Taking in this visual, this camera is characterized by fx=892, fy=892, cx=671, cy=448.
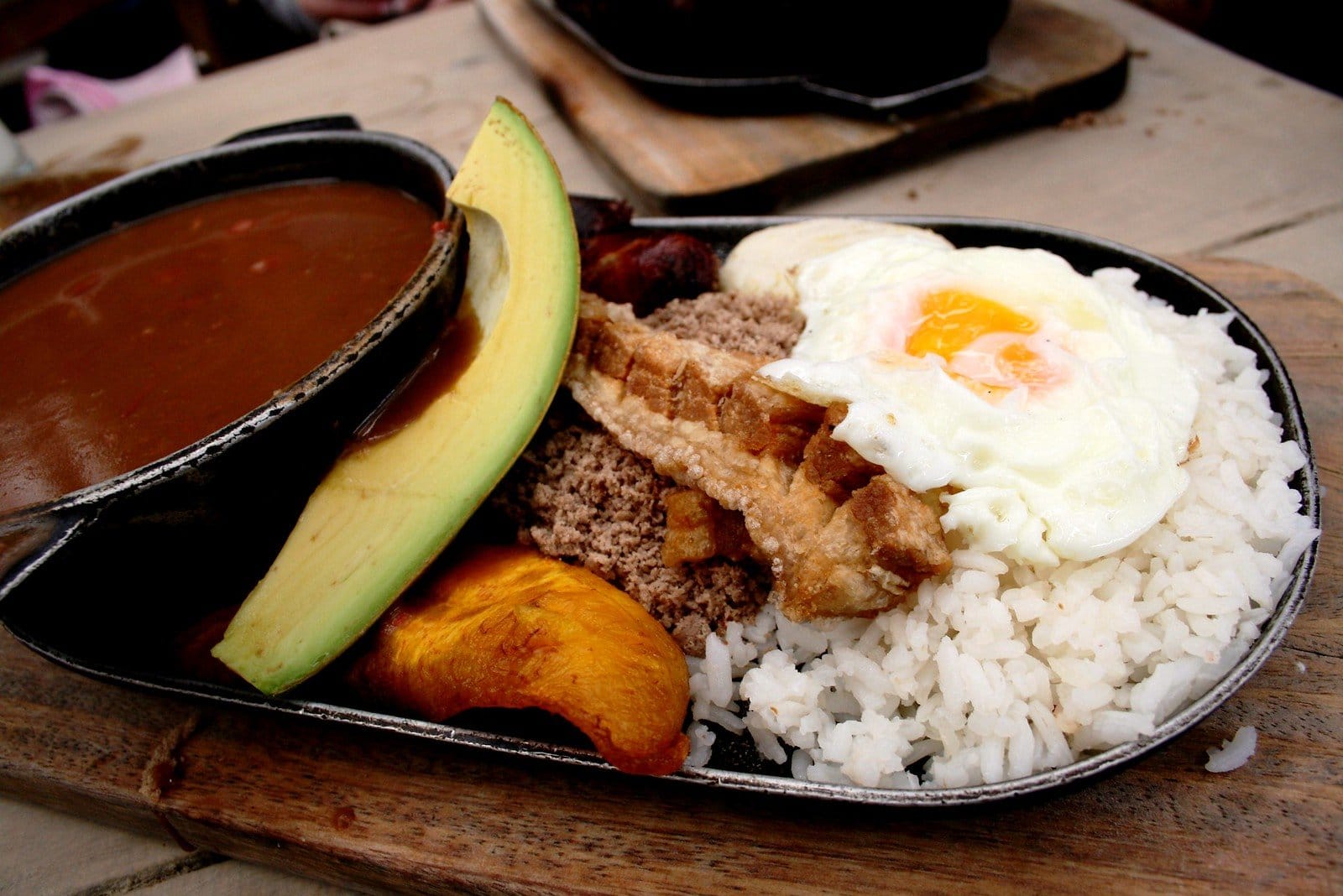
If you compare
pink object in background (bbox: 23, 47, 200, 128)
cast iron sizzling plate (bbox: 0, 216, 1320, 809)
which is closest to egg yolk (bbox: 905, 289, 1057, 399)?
cast iron sizzling plate (bbox: 0, 216, 1320, 809)

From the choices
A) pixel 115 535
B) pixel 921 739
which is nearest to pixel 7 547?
pixel 115 535

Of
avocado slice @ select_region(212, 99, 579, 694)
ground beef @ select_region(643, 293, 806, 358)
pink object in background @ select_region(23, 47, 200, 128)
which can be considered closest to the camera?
avocado slice @ select_region(212, 99, 579, 694)

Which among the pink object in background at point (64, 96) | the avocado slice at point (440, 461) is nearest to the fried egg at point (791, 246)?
the avocado slice at point (440, 461)

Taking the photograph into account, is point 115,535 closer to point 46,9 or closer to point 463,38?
point 463,38

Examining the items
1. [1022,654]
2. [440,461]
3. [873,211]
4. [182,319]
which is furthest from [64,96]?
[1022,654]

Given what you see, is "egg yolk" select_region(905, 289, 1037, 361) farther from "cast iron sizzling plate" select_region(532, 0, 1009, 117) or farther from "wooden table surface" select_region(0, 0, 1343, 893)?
"cast iron sizzling plate" select_region(532, 0, 1009, 117)

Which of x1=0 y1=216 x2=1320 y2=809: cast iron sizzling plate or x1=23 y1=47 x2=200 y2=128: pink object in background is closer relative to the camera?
x1=0 y1=216 x2=1320 y2=809: cast iron sizzling plate

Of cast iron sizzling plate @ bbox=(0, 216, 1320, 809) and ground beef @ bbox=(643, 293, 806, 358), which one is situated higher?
ground beef @ bbox=(643, 293, 806, 358)

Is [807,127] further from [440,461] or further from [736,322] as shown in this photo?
[440,461]

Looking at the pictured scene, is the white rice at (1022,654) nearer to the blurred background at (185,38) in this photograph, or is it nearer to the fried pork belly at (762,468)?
the fried pork belly at (762,468)
